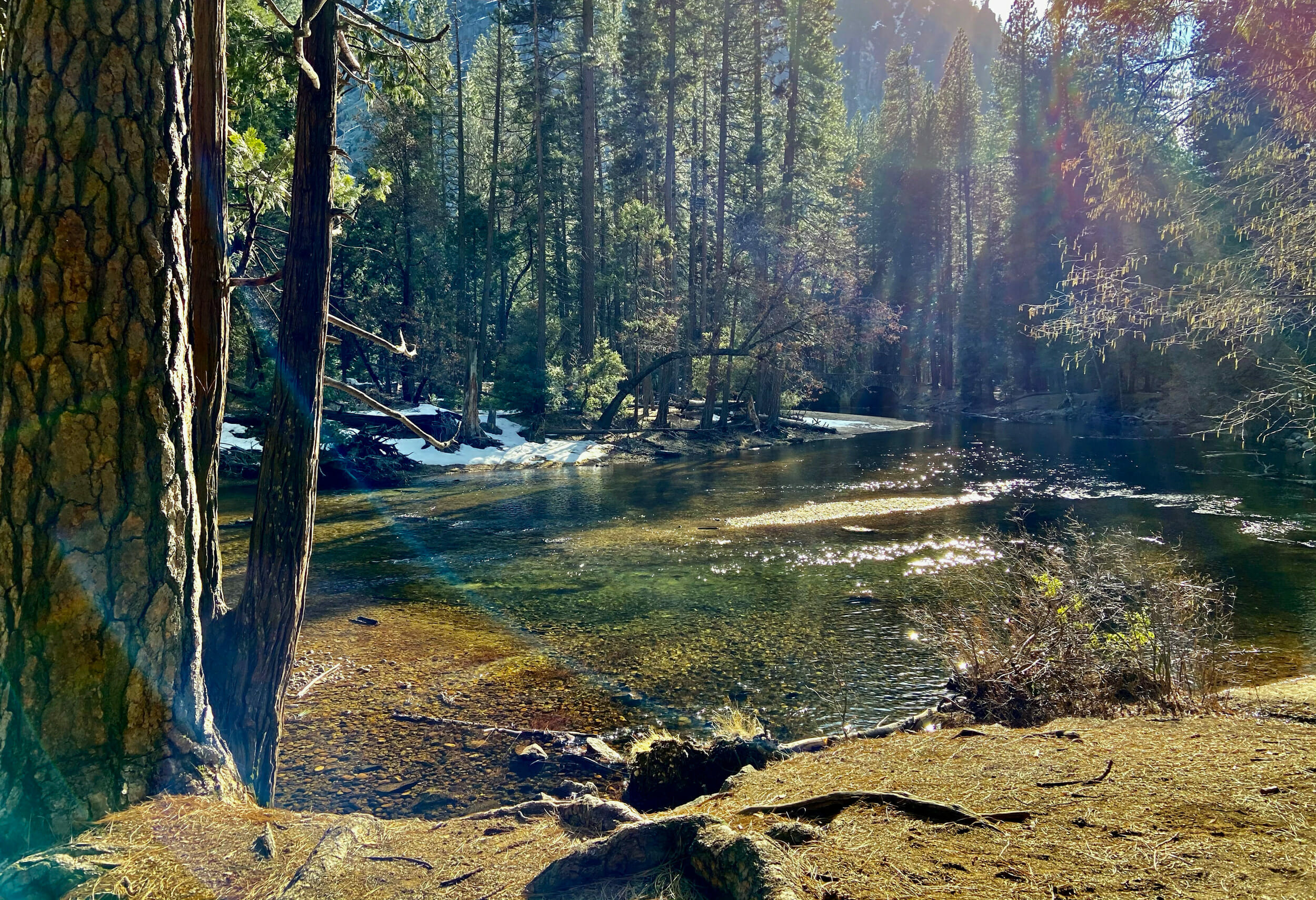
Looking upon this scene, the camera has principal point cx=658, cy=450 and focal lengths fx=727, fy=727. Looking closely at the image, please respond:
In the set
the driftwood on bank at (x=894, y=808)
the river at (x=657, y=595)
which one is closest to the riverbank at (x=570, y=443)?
the river at (x=657, y=595)

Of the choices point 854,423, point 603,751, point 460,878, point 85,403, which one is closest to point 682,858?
point 460,878

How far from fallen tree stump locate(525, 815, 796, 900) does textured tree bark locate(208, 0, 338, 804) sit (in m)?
2.56

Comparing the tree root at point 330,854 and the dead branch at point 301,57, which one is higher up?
the dead branch at point 301,57

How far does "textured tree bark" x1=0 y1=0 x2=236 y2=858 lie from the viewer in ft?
8.87

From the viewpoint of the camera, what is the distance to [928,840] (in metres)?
2.64

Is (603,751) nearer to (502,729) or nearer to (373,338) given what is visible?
(502,729)

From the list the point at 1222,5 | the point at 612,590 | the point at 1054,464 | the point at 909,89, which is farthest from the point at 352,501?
the point at 909,89

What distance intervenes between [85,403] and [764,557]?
10.2 meters

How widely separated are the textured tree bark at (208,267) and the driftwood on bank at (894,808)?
2941 mm

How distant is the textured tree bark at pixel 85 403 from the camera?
2.71m

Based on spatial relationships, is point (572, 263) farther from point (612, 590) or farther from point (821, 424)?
point (612, 590)

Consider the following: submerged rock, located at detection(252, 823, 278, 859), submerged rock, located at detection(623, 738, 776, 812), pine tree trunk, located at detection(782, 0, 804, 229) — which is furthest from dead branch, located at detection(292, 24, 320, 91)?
pine tree trunk, located at detection(782, 0, 804, 229)

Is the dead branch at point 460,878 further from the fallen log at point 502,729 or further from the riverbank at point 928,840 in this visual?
the fallen log at point 502,729

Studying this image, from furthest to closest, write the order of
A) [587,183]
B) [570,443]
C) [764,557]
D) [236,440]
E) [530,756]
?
[587,183] → [570,443] → [236,440] → [764,557] → [530,756]
